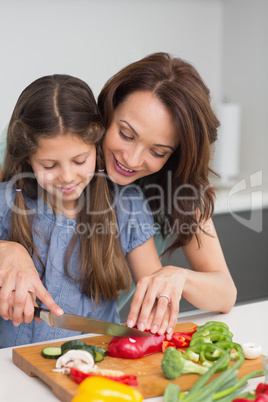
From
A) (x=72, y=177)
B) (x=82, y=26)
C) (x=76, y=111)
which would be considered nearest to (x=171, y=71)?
(x=76, y=111)

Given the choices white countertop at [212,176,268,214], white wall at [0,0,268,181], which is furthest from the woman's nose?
white countertop at [212,176,268,214]

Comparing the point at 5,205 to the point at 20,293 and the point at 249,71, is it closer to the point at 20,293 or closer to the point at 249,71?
the point at 20,293

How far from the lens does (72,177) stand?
1.45m

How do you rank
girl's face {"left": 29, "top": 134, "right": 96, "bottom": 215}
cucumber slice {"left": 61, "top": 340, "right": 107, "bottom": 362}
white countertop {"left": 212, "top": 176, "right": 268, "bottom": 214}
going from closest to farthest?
cucumber slice {"left": 61, "top": 340, "right": 107, "bottom": 362} < girl's face {"left": 29, "top": 134, "right": 96, "bottom": 215} < white countertop {"left": 212, "top": 176, "right": 268, "bottom": 214}

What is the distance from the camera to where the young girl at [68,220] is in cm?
150

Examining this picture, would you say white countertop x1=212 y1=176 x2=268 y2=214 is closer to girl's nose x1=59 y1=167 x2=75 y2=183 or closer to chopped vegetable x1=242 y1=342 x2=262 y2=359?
girl's nose x1=59 y1=167 x2=75 y2=183

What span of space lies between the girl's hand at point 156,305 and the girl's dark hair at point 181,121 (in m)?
0.34

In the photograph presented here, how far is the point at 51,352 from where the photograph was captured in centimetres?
121

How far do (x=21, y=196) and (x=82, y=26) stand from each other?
144 cm

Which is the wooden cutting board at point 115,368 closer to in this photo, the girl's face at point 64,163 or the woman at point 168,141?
the woman at point 168,141

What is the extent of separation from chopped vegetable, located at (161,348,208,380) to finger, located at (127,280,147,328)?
8.2 inches

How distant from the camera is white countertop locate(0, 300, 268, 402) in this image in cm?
110

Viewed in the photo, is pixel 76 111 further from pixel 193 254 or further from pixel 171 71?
pixel 193 254

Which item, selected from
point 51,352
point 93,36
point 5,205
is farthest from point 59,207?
point 93,36
